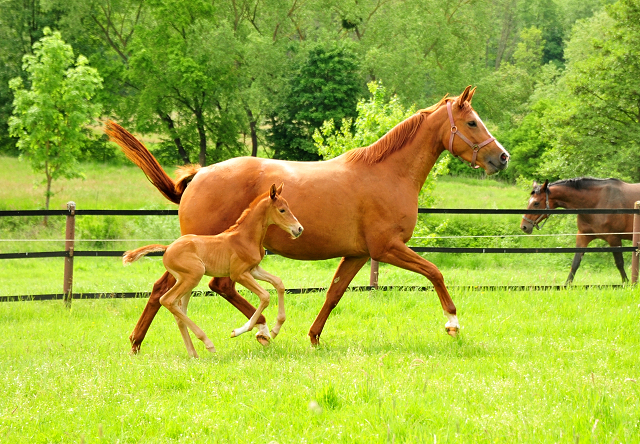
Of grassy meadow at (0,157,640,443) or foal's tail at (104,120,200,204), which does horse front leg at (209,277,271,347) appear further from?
foal's tail at (104,120,200,204)

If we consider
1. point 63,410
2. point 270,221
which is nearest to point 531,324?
point 270,221

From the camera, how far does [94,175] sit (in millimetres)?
30375

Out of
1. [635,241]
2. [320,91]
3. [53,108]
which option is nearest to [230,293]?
[635,241]

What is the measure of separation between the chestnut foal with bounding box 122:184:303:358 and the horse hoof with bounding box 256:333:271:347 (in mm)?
317

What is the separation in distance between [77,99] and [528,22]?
48.9 meters

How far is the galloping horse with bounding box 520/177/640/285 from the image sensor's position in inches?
472

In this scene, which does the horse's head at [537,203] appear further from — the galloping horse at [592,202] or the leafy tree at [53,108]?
the leafy tree at [53,108]

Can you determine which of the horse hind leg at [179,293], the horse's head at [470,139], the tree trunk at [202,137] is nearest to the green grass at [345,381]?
the horse hind leg at [179,293]

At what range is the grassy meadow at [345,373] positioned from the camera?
142 inches

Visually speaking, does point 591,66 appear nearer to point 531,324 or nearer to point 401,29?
point 531,324

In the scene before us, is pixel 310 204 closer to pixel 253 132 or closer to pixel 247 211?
pixel 247 211

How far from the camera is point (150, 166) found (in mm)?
→ 6566

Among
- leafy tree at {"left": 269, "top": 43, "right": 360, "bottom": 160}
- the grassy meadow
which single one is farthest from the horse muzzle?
leafy tree at {"left": 269, "top": 43, "right": 360, "bottom": 160}

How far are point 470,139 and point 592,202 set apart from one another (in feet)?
23.1
